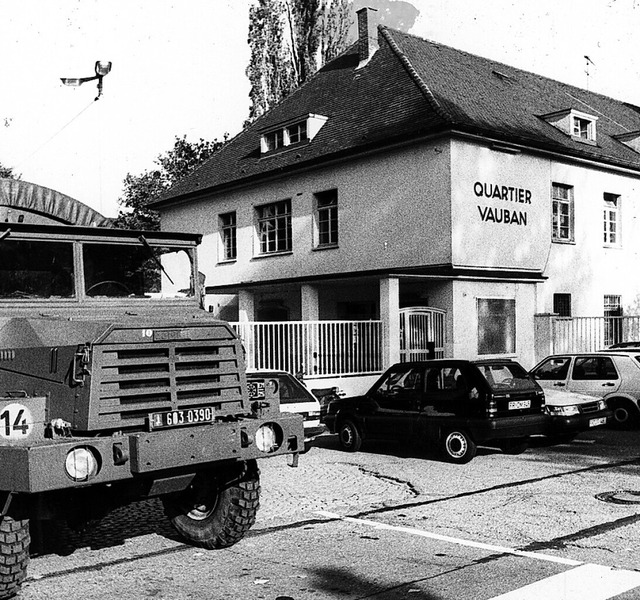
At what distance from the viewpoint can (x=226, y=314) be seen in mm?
27328

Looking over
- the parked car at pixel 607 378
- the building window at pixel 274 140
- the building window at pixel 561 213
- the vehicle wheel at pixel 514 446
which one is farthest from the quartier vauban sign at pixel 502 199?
the vehicle wheel at pixel 514 446

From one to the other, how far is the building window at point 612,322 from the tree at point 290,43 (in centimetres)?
1522

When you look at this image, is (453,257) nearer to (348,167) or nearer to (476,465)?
(348,167)

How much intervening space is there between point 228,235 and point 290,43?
10988mm

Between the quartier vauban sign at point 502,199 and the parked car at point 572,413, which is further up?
the quartier vauban sign at point 502,199

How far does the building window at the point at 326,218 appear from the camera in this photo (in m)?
24.2

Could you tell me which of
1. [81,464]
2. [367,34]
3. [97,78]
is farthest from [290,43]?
[81,464]

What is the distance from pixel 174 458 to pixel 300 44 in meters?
30.8

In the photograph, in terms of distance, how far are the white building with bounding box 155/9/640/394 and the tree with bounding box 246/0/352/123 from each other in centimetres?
543

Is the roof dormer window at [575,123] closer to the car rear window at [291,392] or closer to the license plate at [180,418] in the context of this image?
the car rear window at [291,392]

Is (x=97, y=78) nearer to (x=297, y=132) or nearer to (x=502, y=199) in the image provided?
(x=502, y=199)

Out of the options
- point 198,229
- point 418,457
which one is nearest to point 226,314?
point 198,229

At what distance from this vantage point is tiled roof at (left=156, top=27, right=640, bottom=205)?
22.4 meters

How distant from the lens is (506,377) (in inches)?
477
